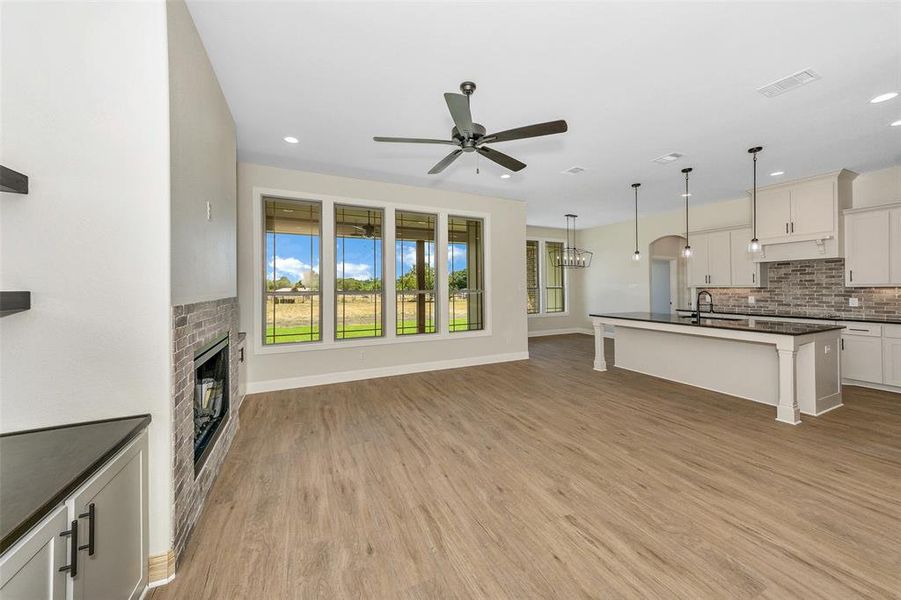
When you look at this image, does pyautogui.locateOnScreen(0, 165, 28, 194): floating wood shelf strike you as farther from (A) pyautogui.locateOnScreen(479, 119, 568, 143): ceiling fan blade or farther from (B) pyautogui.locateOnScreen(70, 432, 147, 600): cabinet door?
(A) pyautogui.locateOnScreen(479, 119, 568, 143): ceiling fan blade

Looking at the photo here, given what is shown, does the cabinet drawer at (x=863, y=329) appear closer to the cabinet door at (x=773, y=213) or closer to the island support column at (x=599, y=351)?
the cabinet door at (x=773, y=213)

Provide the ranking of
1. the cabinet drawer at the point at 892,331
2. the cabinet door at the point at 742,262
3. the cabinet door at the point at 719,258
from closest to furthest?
the cabinet drawer at the point at 892,331 < the cabinet door at the point at 742,262 < the cabinet door at the point at 719,258

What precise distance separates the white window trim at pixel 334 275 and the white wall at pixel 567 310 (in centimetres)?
363

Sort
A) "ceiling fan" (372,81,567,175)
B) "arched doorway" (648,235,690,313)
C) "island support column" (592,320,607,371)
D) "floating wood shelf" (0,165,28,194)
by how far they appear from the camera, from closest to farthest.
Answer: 1. "floating wood shelf" (0,165,28,194)
2. "ceiling fan" (372,81,567,175)
3. "island support column" (592,320,607,371)
4. "arched doorway" (648,235,690,313)

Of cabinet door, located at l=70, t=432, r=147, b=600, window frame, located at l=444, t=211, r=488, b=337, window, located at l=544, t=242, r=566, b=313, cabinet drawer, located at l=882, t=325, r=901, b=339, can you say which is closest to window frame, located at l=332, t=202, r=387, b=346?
window frame, located at l=444, t=211, r=488, b=337

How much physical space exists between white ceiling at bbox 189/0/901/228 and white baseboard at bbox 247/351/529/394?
2974 mm

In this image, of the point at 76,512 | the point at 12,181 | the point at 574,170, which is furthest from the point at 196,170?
the point at 574,170

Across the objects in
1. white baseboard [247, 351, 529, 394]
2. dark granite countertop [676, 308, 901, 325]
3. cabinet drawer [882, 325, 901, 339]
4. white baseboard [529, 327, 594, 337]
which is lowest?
white baseboard [247, 351, 529, 394]

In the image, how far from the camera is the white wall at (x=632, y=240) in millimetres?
5066

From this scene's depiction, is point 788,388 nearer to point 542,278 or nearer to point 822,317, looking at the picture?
point 822,317

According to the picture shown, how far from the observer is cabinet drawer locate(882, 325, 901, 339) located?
4281 millimetres

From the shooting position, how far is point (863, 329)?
457 cm

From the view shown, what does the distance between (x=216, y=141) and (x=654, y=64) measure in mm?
3400

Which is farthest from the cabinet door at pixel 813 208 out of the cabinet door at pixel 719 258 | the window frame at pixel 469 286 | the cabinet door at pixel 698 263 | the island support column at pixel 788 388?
the window frame at pixel 469 286
